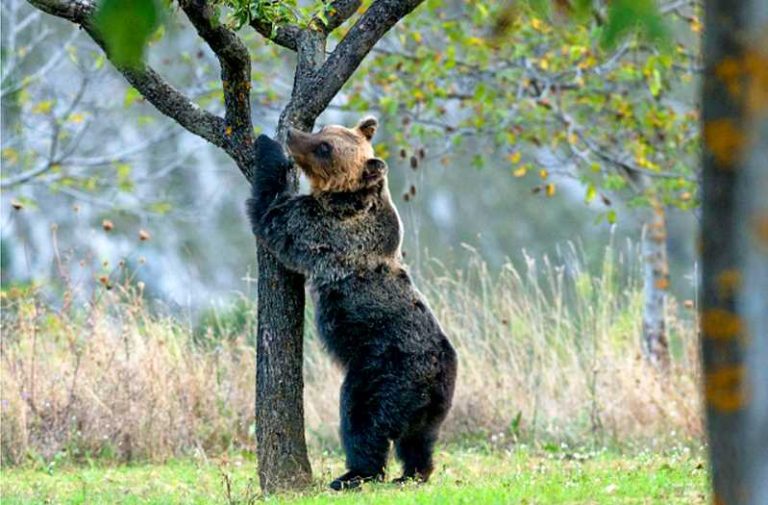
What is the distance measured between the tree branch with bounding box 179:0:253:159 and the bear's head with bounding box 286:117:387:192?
15.6 inches

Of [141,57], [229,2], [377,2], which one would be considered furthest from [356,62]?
[141,57]

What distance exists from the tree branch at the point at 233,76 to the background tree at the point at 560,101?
4826mm

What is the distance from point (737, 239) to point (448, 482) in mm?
5752

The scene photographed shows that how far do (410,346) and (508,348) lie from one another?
3934 mm

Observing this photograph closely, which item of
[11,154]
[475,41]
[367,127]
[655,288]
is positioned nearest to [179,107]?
[367,127]

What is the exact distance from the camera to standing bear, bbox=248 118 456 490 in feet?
25.0

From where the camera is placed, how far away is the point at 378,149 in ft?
44.8

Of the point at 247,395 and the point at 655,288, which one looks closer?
the point at 247,395

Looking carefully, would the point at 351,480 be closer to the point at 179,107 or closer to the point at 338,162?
the point at 338,162

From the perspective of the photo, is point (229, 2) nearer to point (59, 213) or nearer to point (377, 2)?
point (377, 2)

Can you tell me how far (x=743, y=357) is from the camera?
8.20 feet

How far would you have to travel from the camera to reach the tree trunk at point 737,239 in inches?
96.7

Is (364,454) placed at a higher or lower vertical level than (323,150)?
lower

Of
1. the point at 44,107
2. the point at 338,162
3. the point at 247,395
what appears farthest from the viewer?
the point at 44,107
